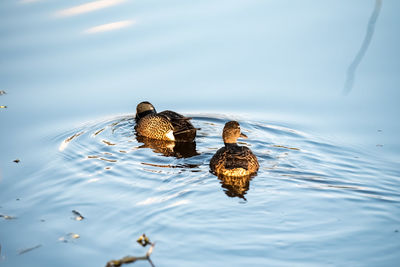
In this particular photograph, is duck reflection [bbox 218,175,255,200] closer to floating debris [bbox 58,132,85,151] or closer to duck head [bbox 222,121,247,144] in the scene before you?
duck head [bbox 222,121,247,144]

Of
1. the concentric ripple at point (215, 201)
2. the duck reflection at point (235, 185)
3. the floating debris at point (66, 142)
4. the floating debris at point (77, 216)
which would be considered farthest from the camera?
the floating debris at point (66, 142)

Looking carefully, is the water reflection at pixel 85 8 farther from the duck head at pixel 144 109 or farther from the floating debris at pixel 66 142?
the floating debris at pixel 66 142

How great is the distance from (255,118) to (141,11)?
17.8 feet

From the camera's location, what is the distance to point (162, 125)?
10617 mm

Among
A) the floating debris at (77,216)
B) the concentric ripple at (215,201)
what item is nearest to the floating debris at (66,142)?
the concentric ripple at (215,201)

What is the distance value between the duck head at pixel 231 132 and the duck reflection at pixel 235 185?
3.72 ft

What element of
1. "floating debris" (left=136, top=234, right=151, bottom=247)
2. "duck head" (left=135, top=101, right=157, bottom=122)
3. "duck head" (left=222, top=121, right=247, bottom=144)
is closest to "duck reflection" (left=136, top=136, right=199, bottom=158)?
"duck head" (left=135, top=101, right=157, bottom=122)

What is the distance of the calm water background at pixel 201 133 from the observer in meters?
6.41

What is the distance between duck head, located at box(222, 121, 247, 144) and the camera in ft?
30.8

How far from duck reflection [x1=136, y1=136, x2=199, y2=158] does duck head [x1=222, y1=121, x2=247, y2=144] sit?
70 centimetres

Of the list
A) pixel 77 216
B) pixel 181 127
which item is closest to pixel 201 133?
pixel 181 127

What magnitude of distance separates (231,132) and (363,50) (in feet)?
14.2

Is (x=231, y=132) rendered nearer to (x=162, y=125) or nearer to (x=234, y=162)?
(x=234, y=162)

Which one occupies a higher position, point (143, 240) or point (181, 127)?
Result: point (181, 127)
